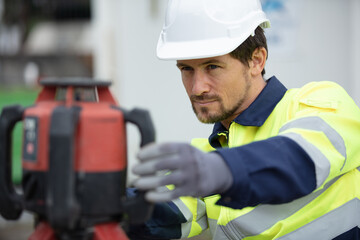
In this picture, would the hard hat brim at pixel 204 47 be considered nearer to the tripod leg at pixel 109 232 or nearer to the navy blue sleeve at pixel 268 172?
the navy blue sleeve at pixel 268 172

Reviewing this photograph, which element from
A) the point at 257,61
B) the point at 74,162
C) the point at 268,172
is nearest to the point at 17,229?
the point at 257,61

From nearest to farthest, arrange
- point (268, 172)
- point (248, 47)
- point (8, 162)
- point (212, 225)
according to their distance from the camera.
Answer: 1. point (268, 172)
2. point (8, 162)
3. point (248, 47)
4. point (212, 225)

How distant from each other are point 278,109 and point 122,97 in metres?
4.24

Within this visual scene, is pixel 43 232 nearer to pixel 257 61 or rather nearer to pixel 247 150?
pixel 247 150

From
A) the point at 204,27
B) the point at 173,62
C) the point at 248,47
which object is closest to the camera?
the point at 204,27

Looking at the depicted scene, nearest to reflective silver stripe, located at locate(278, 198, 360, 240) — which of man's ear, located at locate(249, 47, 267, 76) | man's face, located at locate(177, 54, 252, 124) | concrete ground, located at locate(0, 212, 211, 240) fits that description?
man's face, located at locate(177, 54, 252, 124)

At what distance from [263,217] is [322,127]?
0.53m

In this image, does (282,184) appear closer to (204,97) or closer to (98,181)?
(98,181)

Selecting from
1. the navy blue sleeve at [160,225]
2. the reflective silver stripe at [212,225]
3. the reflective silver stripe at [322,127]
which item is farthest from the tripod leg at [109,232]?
the reflective silver stripe at [212,225]

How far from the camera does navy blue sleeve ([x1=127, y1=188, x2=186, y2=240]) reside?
6.52ft

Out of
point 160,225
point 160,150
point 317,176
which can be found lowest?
point 160,225

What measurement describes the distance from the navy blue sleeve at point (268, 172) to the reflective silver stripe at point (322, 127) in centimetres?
16

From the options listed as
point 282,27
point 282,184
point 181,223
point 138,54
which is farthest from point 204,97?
point 138,54

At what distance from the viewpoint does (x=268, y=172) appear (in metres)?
1.41
